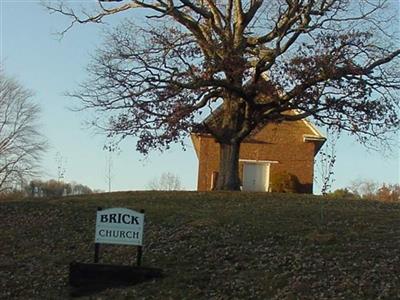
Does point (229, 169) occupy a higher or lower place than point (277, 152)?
lower

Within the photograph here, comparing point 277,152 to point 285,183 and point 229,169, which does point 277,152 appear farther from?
point 229,169

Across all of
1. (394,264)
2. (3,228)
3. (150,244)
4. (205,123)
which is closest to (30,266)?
(150,244)

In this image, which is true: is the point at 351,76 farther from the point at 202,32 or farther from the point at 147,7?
the point at 147,7

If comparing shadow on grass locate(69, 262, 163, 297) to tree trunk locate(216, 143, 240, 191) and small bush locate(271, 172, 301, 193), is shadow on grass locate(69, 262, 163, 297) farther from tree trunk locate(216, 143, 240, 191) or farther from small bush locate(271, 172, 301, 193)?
small bush locate(271, 172, 301, 193)

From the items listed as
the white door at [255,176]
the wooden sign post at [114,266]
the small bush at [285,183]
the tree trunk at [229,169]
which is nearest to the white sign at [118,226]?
the wooden sign post at [114,266]

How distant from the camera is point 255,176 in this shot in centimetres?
4372

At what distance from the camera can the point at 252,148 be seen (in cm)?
4422

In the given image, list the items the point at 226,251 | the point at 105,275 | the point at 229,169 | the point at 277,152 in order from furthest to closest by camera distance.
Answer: the point at 277,152 < the point at 229,169 < the point at 226,251 < the point at 105,275

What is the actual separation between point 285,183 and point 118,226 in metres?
27.6

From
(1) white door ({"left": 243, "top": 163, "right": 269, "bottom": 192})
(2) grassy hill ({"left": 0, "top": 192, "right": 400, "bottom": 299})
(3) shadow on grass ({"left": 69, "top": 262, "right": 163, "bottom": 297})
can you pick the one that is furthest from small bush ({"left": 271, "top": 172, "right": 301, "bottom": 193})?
(3) shadow on grass ({"left": 69, "top": 262, "right": 163, "bottom": 297})

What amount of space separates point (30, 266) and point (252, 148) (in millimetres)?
29698

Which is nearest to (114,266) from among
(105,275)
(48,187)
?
(105,275)

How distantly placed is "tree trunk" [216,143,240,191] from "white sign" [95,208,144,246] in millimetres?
13637

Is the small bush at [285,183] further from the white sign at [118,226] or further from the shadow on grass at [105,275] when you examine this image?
the shadow on grass at [105,275]
